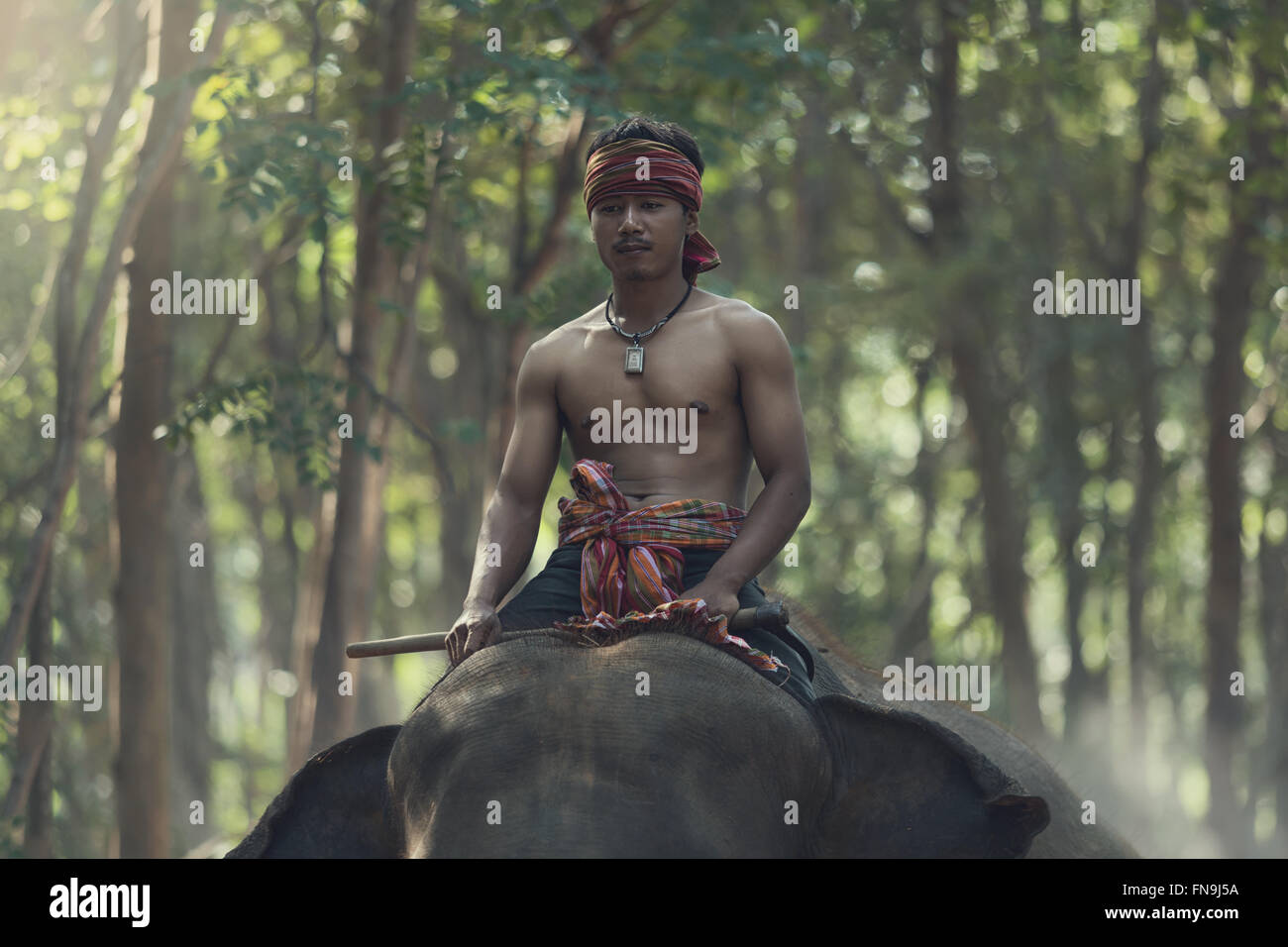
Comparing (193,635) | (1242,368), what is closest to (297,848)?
(1242,368)

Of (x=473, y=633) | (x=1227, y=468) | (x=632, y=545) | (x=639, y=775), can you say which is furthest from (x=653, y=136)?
(x=1227, y=468)

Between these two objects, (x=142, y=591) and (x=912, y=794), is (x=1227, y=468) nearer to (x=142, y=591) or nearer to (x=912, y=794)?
(x=142, y=591)

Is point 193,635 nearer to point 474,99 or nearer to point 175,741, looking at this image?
point 175,741

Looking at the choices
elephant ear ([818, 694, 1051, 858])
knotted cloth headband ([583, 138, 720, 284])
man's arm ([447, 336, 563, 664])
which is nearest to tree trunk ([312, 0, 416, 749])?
man's arm ([447, 336, 563, 664])

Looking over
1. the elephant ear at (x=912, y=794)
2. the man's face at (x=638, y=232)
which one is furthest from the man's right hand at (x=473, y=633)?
the man's face at (x=638, y=232)

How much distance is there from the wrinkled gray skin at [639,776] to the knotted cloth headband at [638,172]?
3.35 feet

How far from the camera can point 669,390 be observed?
3.80 metres

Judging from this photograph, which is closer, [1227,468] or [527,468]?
[527,468]

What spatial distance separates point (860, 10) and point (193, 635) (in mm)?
11435

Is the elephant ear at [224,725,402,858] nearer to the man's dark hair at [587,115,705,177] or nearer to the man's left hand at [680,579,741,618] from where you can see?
the man's left hand at [680,579,741,618]

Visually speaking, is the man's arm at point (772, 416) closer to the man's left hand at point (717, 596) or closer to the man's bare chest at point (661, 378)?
the man's bare chest at point (661, 378)

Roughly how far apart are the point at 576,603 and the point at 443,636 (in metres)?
0.30

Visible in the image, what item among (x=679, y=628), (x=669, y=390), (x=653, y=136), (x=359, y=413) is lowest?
(x=679, y=628)
